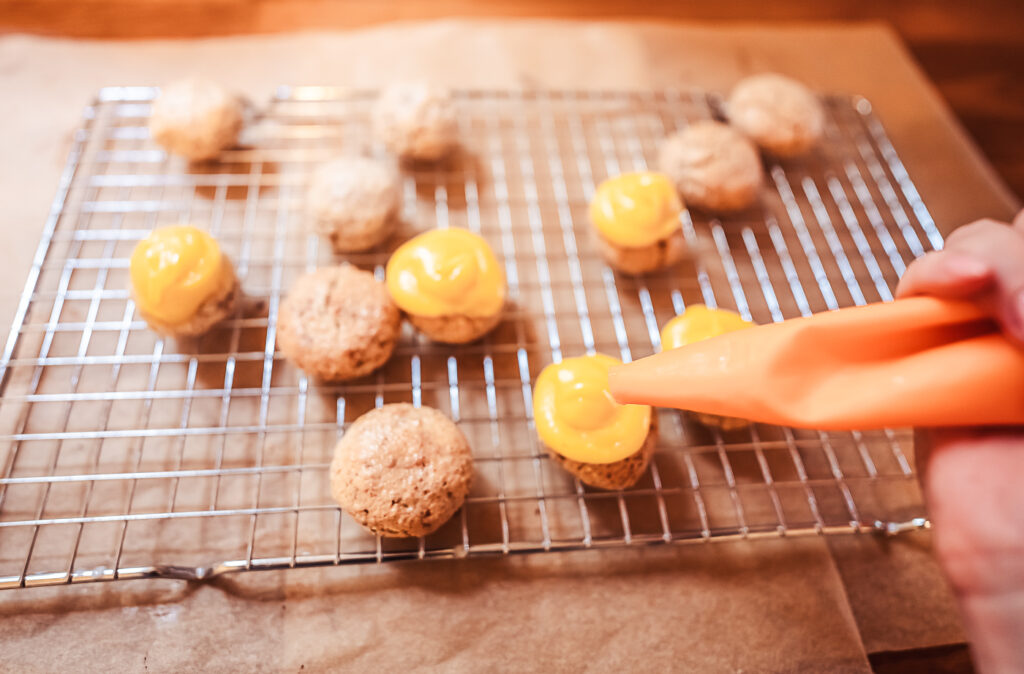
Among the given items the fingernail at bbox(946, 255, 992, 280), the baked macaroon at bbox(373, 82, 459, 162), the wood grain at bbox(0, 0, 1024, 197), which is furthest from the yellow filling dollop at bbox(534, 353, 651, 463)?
the wood grain at bbox(0, 0, 1024, 197)

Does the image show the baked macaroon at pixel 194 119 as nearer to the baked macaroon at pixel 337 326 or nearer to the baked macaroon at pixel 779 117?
the baked macaroon at pixel 337 326

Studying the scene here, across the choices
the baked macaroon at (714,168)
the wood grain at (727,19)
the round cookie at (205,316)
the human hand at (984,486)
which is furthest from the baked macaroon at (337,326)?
the wood grain at (727,19)

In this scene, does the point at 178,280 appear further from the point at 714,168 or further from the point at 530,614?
the point at 714,168

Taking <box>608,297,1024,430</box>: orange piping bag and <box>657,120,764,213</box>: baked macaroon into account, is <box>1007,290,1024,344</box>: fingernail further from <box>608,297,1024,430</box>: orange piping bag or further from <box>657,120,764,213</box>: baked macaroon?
<box>657,120,764,213</box>: baked macaroon

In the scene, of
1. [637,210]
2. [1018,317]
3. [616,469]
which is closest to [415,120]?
[637,210]

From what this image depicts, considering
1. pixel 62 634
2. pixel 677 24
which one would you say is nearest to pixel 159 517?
pixel 62 634

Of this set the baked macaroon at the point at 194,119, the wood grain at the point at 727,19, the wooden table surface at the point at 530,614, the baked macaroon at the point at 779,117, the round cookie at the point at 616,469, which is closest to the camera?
the wooden table surface at the point at 530,614

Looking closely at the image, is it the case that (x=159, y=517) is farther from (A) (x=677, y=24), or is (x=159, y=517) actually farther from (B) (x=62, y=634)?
(A) (x=677, y=24)
